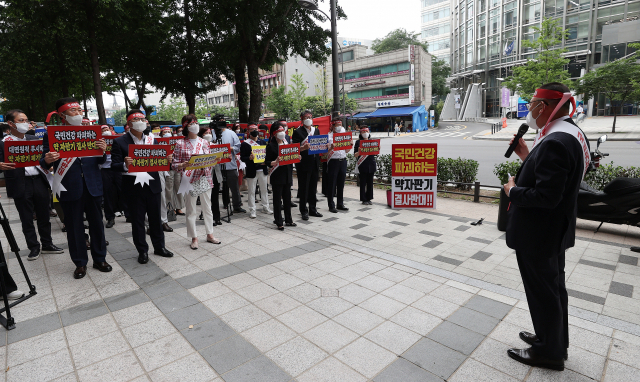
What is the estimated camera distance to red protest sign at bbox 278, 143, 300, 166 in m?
6.95

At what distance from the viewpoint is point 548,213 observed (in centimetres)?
265

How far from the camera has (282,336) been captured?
337 cm

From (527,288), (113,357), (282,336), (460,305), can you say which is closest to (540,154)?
(527,288)

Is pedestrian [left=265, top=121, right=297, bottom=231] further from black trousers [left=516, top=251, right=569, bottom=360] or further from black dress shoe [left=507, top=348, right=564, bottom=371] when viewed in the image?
black trousers [left=516, top=251, right=569, bottom=360]

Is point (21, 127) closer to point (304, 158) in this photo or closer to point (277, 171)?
point (277, 171)

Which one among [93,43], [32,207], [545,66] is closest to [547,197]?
[32,207]

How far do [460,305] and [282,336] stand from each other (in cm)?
195

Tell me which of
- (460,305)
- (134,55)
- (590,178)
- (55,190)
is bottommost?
(460,305)

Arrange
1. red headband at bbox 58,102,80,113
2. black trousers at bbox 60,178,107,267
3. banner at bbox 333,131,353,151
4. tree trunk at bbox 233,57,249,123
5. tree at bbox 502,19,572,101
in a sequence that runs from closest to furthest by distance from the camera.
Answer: red headband at bbox 58,102,80,113, black trousers at bbox 60,178,107,267, banner at bbox 333,131,353,151, tree trunk at bbox 233,57,249,123, tree at bbox 502,19,572,101

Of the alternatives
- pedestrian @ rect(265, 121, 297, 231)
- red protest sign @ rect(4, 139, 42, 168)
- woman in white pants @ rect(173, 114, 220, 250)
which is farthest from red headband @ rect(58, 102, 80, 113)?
pedestrian @ rect(265, 121, 297, 231)

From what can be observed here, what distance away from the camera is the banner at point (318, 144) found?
24.9 ft

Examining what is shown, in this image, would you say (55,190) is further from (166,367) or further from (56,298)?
(166,367)

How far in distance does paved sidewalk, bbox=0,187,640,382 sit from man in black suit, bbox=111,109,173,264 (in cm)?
49

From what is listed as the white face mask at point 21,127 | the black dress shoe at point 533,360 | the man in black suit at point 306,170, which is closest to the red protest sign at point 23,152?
the white face mask at point 21,127
